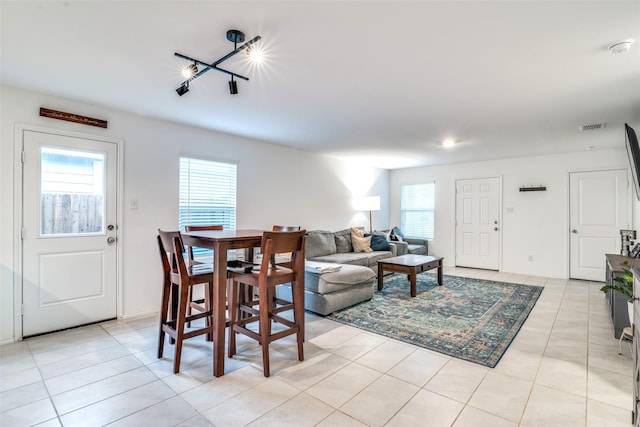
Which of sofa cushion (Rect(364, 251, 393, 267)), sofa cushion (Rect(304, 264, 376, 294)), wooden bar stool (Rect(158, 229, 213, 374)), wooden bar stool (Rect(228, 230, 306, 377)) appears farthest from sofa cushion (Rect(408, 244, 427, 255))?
wooden bar stool (Rect(158, 229, 213, 374))

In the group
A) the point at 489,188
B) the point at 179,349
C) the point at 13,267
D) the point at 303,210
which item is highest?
the point at 489,188

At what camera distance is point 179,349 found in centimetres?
231

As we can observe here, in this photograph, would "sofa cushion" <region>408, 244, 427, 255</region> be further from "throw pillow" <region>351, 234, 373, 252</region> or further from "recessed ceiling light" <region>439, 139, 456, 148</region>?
"recessed ceiling light" <region>439, 139, 456, 148</region>

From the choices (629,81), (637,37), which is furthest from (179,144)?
(629,81)

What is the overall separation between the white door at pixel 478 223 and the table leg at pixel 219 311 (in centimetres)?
582

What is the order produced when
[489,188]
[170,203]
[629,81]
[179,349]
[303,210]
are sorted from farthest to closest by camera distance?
1. [489,188]
2. [303,210]
3. [170,203]
4. [629,81]
5. [179,349]

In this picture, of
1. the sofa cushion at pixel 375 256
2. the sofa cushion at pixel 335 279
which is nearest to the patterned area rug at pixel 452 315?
the sofa cushion at pixel 335 279

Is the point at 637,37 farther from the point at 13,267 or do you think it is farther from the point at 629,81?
the point at 13,267

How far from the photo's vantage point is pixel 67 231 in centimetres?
318

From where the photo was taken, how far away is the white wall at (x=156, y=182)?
112 inches

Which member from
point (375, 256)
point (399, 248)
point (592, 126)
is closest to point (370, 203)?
point (399, 248)

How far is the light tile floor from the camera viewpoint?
5.99 feet

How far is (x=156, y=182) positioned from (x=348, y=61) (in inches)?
108

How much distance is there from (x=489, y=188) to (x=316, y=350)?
210 inches
